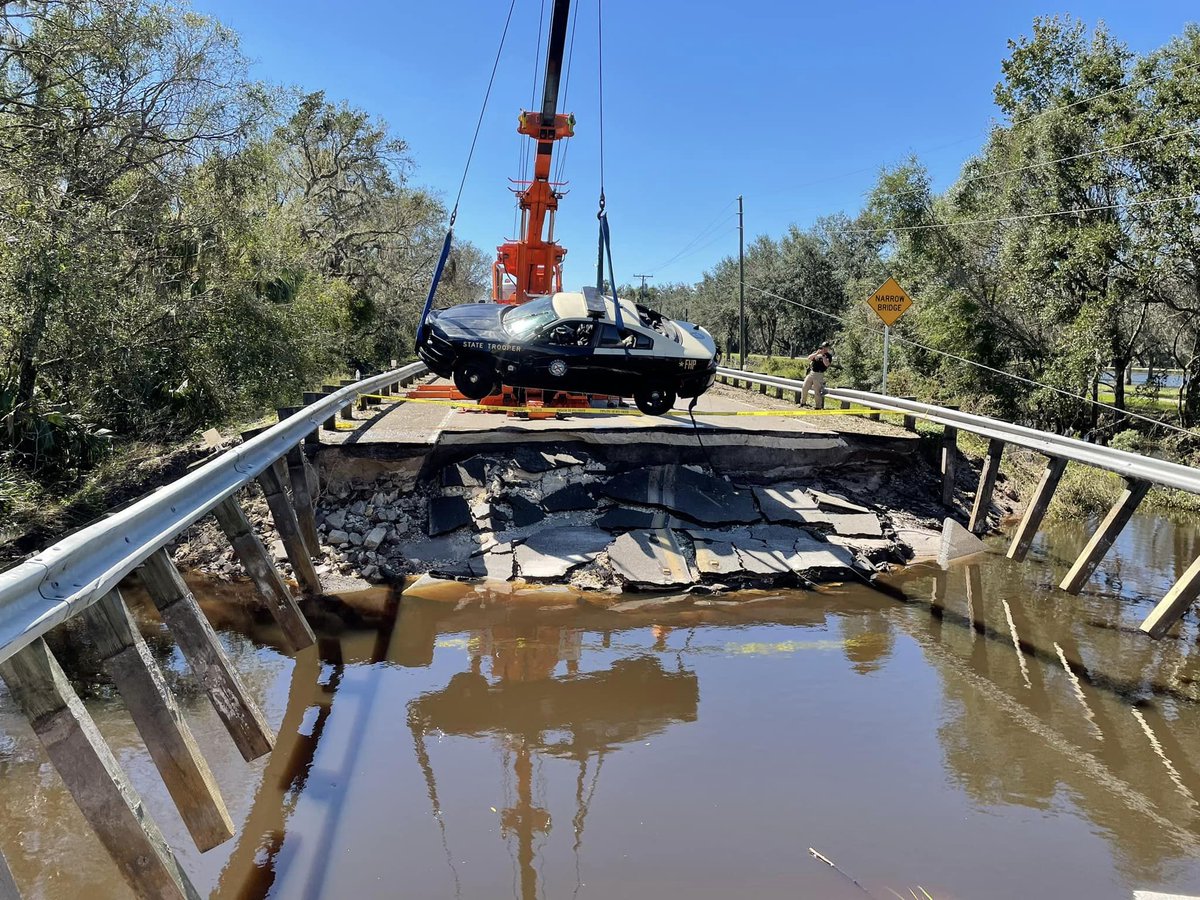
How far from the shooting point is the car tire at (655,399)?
10.8 metres

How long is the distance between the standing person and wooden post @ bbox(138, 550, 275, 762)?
1151 centimetres

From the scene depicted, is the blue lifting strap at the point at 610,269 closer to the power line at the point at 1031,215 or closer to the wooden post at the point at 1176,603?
the wooden post at the point at 1176,603

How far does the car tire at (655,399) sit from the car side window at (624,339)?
0.68 m

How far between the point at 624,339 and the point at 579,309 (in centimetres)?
70

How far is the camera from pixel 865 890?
4.05 metres

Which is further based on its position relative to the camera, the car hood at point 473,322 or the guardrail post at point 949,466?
the guardrail post at point 949,466

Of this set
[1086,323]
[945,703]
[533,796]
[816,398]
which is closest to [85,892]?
[533,796]

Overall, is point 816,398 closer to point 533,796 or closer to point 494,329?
point 494,329

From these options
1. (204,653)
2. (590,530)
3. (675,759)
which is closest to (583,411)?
(590,530)

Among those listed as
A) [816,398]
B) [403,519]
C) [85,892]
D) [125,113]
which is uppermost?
[125,113]

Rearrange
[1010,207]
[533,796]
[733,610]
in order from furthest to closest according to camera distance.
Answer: [1010,207], [733,610], [533,796]

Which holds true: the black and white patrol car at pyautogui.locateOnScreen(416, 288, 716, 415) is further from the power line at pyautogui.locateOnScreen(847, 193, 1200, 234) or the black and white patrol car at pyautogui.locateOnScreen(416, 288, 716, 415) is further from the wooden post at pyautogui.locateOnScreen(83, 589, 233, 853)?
the power line at pyautogui.locateOnScreen(847, 193, 1200, 234)

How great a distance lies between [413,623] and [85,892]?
155 inches

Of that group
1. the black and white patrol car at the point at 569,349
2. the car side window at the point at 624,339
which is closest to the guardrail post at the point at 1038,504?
the black and white patrol car at the point at 569,349
